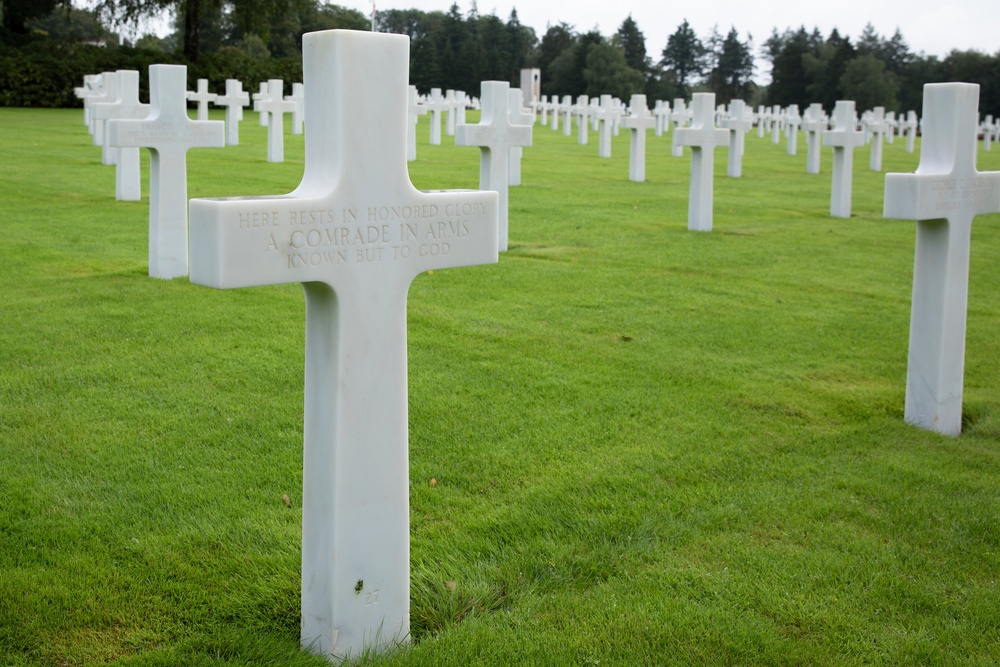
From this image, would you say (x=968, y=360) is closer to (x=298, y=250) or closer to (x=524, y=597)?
(x=524, y=597)

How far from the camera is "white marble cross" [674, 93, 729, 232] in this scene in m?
12.3

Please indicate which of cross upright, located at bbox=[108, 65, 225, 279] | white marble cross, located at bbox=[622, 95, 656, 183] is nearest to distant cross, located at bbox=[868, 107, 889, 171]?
white marble cross, located at bbox=[622, 95, 656, 183]

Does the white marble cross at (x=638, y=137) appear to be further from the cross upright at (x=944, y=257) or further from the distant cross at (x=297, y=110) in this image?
the cross upright at (x=944, y=257)

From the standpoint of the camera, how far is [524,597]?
3.28 m

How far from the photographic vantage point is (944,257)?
5.10m

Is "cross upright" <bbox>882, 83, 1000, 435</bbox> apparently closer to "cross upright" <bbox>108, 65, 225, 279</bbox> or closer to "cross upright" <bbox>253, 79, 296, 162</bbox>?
"cross upright" <bbox>108, 65, 225, 279</bbox>

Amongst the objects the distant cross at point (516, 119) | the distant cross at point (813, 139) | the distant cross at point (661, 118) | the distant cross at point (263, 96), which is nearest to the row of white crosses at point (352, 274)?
the distant cross at point (516, 119)

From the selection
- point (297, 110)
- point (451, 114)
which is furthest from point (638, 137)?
point (451, 114)

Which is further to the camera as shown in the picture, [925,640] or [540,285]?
[540,285]

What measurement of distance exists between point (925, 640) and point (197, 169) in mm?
15220

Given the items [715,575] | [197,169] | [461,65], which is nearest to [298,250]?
[715,575]

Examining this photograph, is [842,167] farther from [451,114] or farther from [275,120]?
[451,114]

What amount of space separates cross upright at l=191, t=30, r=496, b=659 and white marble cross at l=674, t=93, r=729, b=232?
9493mm

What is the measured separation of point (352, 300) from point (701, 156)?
10386 millimetres
